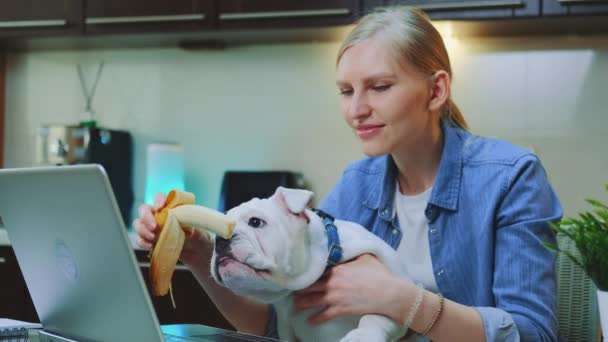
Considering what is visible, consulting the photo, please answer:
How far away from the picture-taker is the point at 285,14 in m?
2.81

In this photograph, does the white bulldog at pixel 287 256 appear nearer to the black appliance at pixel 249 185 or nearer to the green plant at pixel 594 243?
the green plant at pixel 594 243

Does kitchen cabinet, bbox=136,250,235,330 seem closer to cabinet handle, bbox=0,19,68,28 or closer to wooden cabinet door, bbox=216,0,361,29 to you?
wooden cabinet door, bbox=216,0,361,29

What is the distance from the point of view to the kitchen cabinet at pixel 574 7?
2.48m

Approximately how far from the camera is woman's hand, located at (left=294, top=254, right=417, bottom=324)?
1111 mm

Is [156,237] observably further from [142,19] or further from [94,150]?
[94,150]

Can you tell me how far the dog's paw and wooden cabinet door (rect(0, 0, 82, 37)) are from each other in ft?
7.71

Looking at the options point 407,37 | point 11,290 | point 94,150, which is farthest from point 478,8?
point 11,290

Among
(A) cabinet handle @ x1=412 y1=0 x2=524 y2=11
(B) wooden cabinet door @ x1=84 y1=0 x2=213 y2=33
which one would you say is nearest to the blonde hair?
(A) cabinet handle @ x1=412 y1=0 x2=524 y2=11

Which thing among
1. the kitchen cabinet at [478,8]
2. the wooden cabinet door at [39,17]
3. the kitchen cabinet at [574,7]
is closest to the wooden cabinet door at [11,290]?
the wooden cabinet door at [39,17]

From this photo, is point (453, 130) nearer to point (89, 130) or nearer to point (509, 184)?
point (509, 184)

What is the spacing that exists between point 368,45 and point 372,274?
42 centimetres

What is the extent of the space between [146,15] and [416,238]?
1.87m

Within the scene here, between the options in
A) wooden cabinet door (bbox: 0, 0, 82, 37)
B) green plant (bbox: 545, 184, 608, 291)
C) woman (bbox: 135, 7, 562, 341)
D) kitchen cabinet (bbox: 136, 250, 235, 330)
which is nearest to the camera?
green plant (bbox: 545, 184, 608, 291)

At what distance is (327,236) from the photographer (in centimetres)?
114
